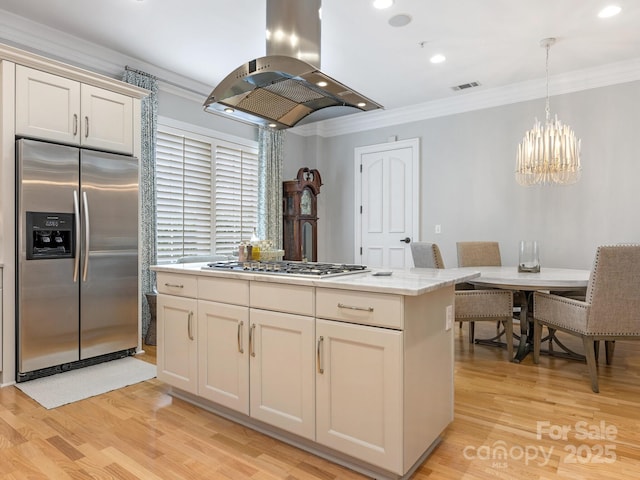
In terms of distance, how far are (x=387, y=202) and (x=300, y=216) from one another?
1.26 meters

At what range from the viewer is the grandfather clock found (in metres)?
5.62

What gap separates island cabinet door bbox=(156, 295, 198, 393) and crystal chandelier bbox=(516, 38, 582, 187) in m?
3.16

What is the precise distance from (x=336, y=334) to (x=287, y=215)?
3.97 meters

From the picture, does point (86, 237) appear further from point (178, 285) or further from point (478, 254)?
point (478, 254)

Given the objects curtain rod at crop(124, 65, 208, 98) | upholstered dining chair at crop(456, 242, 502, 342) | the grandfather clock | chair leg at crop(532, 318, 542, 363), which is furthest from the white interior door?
curtain rod at crop(124, 65, 208, 98)

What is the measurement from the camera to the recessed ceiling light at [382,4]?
3.03m

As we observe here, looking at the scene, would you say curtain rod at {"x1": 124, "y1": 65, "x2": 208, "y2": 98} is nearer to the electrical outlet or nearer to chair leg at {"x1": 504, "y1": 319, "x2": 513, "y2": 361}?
the electrical outlet

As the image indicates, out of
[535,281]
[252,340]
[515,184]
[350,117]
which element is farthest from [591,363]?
[350,117]

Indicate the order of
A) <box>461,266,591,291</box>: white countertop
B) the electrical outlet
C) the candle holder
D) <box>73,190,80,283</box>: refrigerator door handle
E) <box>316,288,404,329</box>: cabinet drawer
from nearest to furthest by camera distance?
<box>316,288,404,329</box>: cabinet drawer → the electrical outlet → <box>461,266,591,291</box>: white countertop → <box>73,190,80,283</box>: refrigerator door handle → the candle holder

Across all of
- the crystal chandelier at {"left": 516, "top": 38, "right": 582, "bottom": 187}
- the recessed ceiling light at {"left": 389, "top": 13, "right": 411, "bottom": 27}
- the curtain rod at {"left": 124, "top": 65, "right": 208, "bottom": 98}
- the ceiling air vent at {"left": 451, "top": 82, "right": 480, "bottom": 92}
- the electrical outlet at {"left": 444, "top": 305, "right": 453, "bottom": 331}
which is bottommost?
the electrical outlet at {"left": 444, "top": 305, "right": 453, "bottom": 331}

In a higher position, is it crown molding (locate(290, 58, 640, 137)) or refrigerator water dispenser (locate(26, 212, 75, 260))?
crown molding (locate(290, 58, 640, 137))

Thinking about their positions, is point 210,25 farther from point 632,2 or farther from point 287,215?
point 632,2

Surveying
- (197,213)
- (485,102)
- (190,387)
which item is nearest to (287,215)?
(197,213)

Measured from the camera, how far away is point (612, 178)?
14.1 ft
